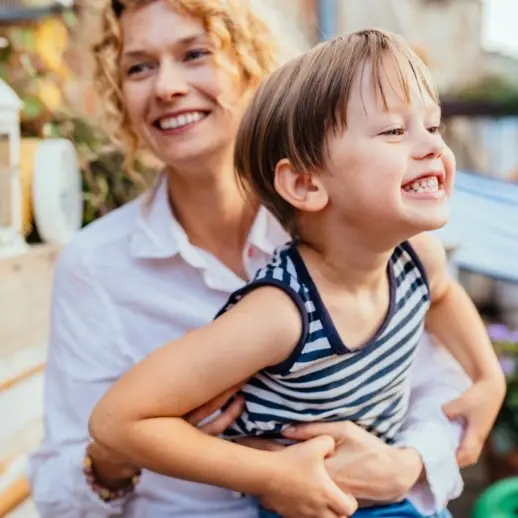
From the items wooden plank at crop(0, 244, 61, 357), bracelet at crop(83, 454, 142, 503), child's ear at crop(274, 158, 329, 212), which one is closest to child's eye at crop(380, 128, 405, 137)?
child's ear at crop(274, 158, 329, 212)

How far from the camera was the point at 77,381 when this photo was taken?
4.67ft

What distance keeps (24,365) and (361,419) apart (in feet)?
4.11

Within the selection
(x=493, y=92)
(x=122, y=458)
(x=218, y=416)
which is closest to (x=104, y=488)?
(x=122, y=458)

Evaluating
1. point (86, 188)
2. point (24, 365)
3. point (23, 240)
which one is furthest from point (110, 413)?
point (86, 188)

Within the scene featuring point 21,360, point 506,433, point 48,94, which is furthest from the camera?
point 506,433

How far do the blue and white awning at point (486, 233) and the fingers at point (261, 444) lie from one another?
5.95 feet

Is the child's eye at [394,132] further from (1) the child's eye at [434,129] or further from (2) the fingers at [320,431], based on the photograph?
(2) the fingers at [320,431]

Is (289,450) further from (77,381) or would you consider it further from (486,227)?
(486,227)

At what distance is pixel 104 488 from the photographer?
1.34 metres

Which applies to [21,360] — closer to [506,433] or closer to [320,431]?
[320,431]

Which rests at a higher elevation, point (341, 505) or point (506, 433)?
point (341, 505)

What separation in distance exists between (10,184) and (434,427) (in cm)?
152

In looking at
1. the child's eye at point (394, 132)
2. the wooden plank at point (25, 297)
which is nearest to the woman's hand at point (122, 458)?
the child's eye at point (394, 132)

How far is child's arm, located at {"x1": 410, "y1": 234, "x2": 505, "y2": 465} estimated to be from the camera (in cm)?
136
